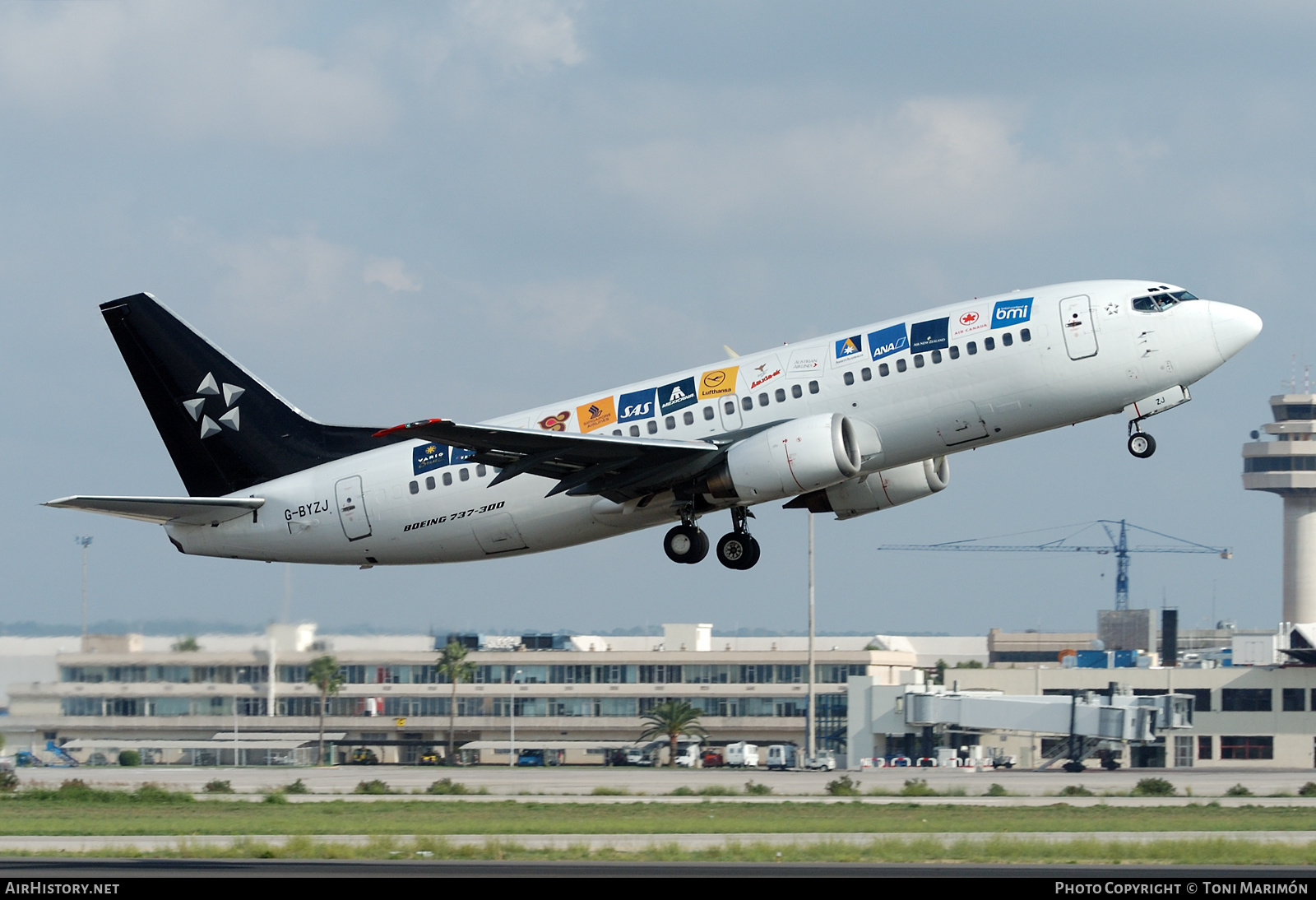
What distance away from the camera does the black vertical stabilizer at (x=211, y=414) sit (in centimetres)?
4544

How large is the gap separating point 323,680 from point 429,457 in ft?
127

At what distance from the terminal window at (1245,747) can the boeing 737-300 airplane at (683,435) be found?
84.4 metres

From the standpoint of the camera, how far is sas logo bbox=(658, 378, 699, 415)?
132 feet

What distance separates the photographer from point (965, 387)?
37.6 m

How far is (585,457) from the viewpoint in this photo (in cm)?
3916

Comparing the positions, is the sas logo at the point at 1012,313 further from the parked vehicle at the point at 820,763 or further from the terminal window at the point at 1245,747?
the terminal window at the point at 1245,747

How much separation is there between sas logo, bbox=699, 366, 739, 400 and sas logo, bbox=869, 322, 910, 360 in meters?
3.64

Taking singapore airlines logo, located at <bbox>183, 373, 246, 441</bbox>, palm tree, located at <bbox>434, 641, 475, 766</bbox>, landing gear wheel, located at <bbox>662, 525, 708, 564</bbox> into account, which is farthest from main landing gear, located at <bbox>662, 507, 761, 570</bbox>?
palm tree, located at <bbox>434, 641, 475, 766</bbox>

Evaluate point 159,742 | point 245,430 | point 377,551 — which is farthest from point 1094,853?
point 159,742

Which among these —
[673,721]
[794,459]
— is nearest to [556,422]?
[794,459]

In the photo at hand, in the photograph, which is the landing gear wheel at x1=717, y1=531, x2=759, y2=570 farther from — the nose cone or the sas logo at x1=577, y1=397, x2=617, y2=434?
the nose cone

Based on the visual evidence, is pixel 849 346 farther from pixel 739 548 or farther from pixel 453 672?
pixel 453 672

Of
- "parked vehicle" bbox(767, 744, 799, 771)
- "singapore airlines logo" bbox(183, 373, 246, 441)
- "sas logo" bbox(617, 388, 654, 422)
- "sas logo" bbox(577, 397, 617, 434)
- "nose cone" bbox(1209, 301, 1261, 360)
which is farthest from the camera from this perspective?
"parked vehicle" bbox(767, 744, 799, 771)
